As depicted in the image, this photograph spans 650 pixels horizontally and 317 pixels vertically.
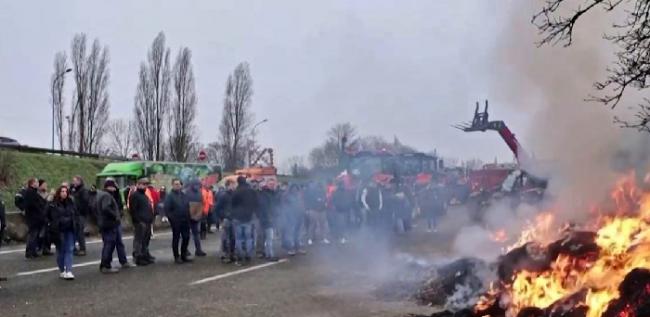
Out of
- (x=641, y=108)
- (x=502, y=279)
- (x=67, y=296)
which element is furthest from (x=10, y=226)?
(x=641, y=108)

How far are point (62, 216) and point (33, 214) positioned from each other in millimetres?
3612

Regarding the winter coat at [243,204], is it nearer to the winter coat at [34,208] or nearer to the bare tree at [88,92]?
the winter coat at [34,208]

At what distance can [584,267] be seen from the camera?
7.46 m

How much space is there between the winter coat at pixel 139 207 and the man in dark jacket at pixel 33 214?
2436mm

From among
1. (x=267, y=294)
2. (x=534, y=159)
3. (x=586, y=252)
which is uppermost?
(x=534, y=159)

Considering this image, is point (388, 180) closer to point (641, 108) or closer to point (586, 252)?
point (641, 108)

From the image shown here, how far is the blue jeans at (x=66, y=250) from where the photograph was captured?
11.1 metres

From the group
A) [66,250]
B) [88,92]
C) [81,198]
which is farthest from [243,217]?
[88,92]

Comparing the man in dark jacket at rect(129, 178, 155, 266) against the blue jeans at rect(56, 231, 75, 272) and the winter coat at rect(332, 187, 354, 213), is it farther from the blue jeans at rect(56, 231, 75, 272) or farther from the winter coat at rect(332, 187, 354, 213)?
the winter coat at rect(332, 187, 354, 213)

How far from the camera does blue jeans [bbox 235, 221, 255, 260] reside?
13.2 m

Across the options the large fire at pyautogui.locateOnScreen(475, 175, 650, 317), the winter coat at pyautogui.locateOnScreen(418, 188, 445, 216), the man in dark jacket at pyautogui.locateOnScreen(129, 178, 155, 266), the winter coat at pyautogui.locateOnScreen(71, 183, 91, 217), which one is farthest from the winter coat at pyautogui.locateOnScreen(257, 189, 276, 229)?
the winter coat at pyautogui.locateOnScreen(418, 188, 445, 216)

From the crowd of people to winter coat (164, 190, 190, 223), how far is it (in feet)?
0.06

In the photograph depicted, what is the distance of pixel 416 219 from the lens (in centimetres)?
2316

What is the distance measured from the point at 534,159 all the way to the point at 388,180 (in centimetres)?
1071
